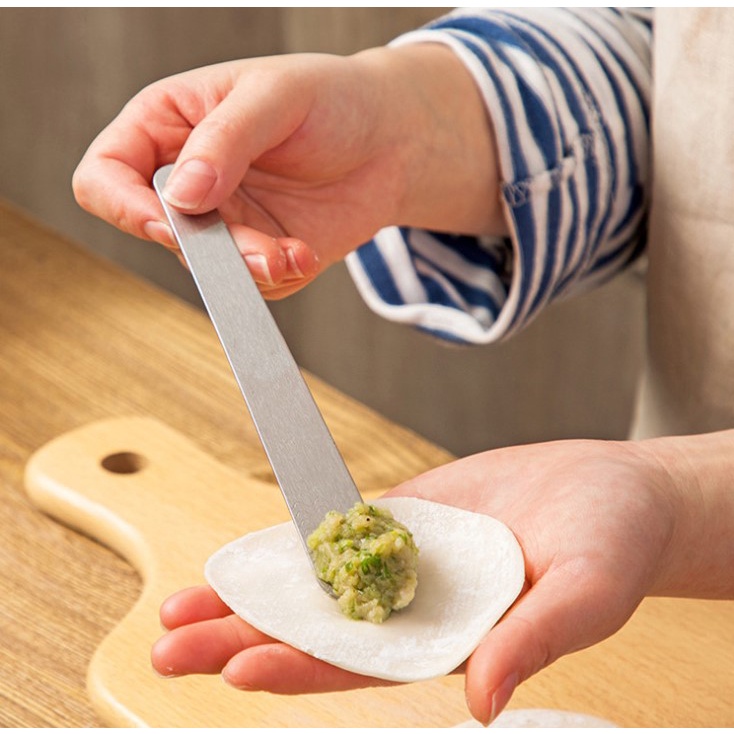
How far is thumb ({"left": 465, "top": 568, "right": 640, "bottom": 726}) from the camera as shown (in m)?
0.40

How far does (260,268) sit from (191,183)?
6 cm

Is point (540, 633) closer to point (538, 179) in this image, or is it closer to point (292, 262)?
point (292, 262)

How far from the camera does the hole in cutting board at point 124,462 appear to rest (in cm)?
80

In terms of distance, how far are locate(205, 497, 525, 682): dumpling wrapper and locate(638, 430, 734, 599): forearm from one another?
3.1 inches

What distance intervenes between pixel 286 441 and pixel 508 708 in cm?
19

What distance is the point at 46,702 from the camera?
610 mm

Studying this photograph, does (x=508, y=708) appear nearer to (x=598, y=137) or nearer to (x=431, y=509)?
(x=431, y=509)

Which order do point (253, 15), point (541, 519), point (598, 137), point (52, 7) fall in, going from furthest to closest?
point (52, 7), point (253, 15), point (598, 137), point (541, 519)

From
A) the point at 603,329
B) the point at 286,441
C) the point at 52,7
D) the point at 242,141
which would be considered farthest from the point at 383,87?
the point at 52,7

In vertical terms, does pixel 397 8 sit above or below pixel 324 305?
above

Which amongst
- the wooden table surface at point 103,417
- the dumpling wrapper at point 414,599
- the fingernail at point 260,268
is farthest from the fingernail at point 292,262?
the wooden table surface at point 103,417

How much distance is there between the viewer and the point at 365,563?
506mm

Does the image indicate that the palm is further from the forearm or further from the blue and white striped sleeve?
the blue and white striped sleeve

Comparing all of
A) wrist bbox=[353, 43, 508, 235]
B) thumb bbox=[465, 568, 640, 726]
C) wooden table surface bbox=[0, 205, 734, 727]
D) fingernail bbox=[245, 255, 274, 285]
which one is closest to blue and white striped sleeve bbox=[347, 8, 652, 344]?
wrist bbox=[353, 43, 508, 235]
